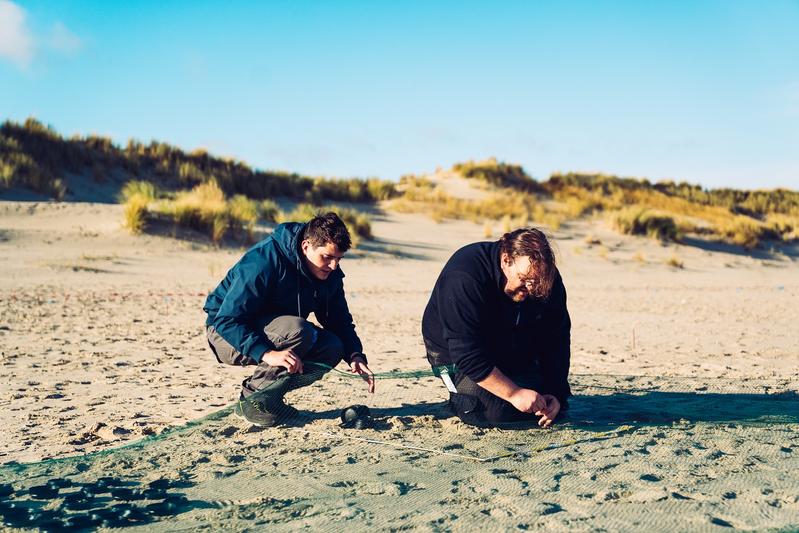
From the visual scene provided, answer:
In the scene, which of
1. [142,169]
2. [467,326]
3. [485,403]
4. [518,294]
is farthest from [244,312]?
[142,169]

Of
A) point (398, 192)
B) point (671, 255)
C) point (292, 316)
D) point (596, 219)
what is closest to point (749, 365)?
point (292, 316)

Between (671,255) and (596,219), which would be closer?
(671,255)

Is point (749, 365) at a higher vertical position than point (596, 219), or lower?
lower

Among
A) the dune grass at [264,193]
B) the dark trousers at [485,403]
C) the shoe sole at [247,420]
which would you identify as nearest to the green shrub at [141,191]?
the dune grass at [264,193]

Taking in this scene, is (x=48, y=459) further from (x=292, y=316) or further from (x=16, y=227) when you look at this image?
(x=16, y=227)

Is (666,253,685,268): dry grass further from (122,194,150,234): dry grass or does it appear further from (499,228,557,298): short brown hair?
(499,228,557,298): short brown hair

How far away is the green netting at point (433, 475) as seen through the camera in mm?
3117

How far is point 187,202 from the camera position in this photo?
15273mm

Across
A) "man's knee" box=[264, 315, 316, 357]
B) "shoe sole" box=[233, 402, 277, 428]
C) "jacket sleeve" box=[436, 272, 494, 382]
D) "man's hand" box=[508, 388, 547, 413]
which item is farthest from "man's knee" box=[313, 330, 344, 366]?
"man's hand" box=[508, 388, 547, 413]

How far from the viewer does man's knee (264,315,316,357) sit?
4477 millimetres

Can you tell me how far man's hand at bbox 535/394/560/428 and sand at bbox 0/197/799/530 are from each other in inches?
3.7

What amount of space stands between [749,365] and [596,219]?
16.4 meters

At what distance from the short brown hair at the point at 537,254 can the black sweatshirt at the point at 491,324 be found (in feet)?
0.63

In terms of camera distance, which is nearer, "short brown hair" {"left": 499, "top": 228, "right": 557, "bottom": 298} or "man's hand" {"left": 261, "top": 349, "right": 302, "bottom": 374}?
"short brown hair" {"left": 499, "top": 228, "right": 557, "bottom": 298}
